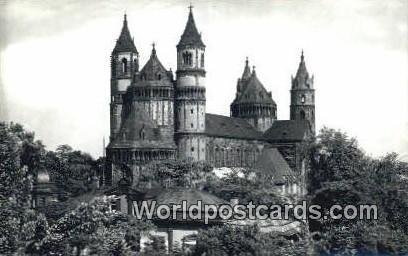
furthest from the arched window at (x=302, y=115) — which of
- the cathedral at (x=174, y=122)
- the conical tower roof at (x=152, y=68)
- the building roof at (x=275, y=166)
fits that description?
the conical tower roof at (x=152, y=68)

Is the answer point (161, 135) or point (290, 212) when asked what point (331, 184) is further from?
point (161, 135)

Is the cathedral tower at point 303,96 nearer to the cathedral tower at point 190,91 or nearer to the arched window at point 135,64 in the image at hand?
the cathedral tower at point 190,91

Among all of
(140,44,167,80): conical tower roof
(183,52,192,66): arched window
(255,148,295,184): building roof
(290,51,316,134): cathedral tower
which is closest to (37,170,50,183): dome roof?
(140,44,167,80): conical tower roof

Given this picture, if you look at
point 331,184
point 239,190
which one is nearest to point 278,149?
point 239,190

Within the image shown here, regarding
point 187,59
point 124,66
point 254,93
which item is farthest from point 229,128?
point 124,66

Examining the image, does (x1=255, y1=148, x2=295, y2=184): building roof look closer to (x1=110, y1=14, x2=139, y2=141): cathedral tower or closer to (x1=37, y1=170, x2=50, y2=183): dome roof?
(x1=110, y1=14, x2=139, y2=141): cathedral tower
